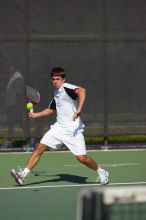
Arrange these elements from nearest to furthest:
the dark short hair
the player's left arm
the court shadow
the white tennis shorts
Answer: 1. the player's left arm
2. the dark short hair
3. the white tennis shorts
4. the court shadow

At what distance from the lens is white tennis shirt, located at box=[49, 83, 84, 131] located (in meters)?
9.45

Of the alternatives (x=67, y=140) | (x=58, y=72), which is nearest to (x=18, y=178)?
(x=67, y=140)

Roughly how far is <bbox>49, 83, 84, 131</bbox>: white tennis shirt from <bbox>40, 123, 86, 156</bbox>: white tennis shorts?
8cm

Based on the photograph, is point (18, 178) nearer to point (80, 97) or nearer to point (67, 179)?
point (67, 179)

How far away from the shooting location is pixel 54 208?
7945 mm

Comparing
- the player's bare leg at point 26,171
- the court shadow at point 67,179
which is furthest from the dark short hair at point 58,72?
the court shadow at point 67,179

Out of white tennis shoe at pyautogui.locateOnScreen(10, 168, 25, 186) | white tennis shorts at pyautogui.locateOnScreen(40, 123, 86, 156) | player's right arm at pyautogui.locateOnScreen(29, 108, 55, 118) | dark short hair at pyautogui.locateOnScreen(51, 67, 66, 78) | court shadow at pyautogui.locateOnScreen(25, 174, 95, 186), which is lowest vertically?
court shadow at pyautogui.locateOnScreen(25, 174, 95, 186)

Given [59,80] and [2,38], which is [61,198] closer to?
[59,80]

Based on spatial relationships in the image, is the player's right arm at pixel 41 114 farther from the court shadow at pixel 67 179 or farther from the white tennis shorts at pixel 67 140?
the court shadow at pixel 67 179

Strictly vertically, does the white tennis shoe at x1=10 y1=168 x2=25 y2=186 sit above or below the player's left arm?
below

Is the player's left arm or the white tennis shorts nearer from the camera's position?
the player's left arm

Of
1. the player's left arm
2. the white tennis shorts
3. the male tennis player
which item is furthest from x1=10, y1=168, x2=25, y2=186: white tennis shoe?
the player's left arm

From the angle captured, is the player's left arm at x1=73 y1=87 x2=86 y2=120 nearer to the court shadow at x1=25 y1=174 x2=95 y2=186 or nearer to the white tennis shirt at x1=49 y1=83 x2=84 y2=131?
the white tennis shirt at x1=49 y1=83 x2=84 y2=131

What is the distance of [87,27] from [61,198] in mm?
5510
